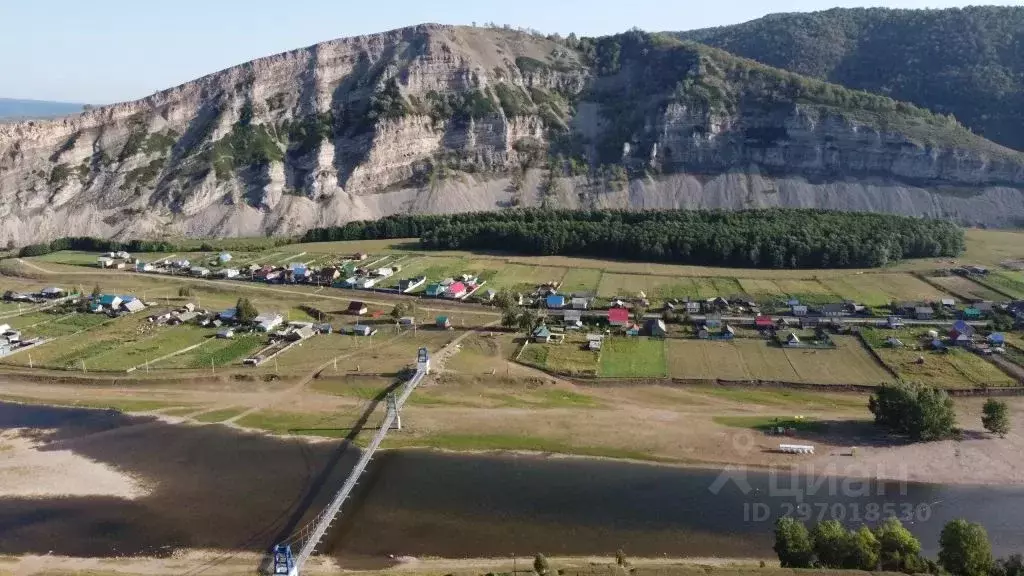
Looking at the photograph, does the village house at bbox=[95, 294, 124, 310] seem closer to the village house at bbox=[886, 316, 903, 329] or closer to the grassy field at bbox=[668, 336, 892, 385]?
the grassy field at bbox=[668, 336, 892, 385]

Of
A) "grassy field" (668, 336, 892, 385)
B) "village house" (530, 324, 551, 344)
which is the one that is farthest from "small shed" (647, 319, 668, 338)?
"village house" (530, 324, 551, 344)

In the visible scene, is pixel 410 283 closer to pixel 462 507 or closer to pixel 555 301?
pixel 555 301

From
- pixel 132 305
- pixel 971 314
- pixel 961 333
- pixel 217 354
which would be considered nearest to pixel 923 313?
pixel 971 314

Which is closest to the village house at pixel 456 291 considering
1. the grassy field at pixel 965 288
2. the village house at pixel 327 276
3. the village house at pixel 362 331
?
the village house at pixel 362 331

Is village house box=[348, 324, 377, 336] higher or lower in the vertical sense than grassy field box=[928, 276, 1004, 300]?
lower

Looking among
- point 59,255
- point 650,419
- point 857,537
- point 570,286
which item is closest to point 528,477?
point 650,419

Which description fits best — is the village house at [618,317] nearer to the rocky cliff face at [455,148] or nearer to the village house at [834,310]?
the village house at [834,310]

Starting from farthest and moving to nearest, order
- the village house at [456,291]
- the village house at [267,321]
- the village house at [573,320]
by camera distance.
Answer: the village house at [456,291] < the village house at [267,321] < the village house at [573,320]
